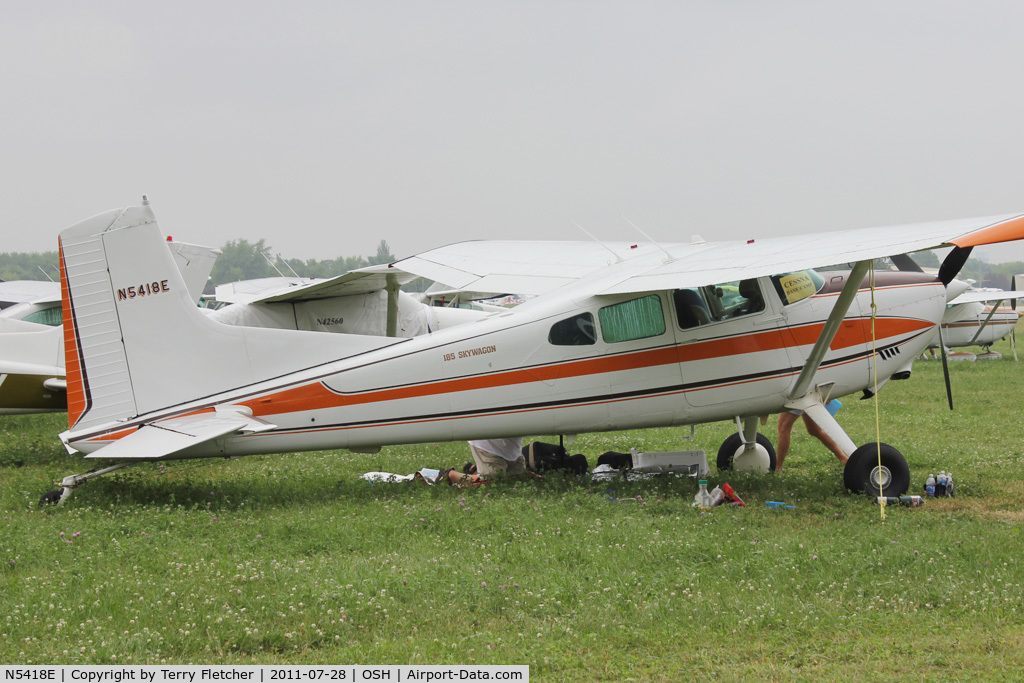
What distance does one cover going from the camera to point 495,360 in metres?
8.13

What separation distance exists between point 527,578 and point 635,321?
3.25 m

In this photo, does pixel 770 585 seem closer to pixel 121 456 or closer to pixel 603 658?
pixel 603 658

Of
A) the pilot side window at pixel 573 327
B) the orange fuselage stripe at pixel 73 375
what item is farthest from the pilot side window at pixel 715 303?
the orange fuselage stripe at pixel 73 375

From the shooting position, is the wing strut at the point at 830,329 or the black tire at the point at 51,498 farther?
the black tire at the point at 51,498

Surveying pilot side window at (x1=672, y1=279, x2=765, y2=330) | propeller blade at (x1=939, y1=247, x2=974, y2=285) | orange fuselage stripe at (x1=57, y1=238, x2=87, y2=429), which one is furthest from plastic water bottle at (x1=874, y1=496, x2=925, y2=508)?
orange fuselage stripe at (x1=57, y1=238, x2=87, y2=429)

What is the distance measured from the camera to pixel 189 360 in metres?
7.96

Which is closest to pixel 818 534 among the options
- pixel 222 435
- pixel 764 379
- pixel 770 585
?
pixel 770 585

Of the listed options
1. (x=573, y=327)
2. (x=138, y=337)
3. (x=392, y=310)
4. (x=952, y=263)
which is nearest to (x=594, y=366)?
(x=573, y=327)

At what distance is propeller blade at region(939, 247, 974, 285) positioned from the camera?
26.0 ft

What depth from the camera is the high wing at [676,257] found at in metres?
6.85

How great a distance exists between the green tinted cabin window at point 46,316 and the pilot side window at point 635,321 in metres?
13.5

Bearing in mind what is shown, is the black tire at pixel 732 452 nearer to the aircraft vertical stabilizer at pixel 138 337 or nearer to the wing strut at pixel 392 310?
the aircraft vertical stabilizer at pixel 138 337

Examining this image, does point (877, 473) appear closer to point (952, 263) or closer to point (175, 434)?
point (952, 263)

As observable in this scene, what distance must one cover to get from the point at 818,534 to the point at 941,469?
151 inches
